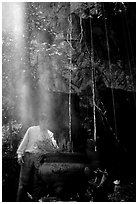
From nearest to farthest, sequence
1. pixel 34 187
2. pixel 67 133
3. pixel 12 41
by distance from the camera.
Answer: pixel 34 187
pixel 67 133
pixel 12 41

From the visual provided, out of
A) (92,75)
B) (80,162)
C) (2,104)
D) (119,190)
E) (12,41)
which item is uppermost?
(12,41)

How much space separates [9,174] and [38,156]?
0.33m

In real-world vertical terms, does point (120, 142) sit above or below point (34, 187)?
above

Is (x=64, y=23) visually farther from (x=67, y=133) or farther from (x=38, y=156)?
(x=38, y=156)

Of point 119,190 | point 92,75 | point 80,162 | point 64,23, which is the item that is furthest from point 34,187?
point 64,23

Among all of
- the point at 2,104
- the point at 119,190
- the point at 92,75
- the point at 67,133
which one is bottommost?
the point at 119,190

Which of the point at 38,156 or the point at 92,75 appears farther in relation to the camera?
the point at 92,75

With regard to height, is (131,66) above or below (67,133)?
above

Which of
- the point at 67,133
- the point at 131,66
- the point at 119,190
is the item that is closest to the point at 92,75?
the point at 131,66

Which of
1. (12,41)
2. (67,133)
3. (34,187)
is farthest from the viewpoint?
(12,41)

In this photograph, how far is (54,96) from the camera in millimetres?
3180

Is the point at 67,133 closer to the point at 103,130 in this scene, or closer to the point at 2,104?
the point at 103,130

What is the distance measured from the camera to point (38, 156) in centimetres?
298

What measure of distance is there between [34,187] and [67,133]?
62 cm
